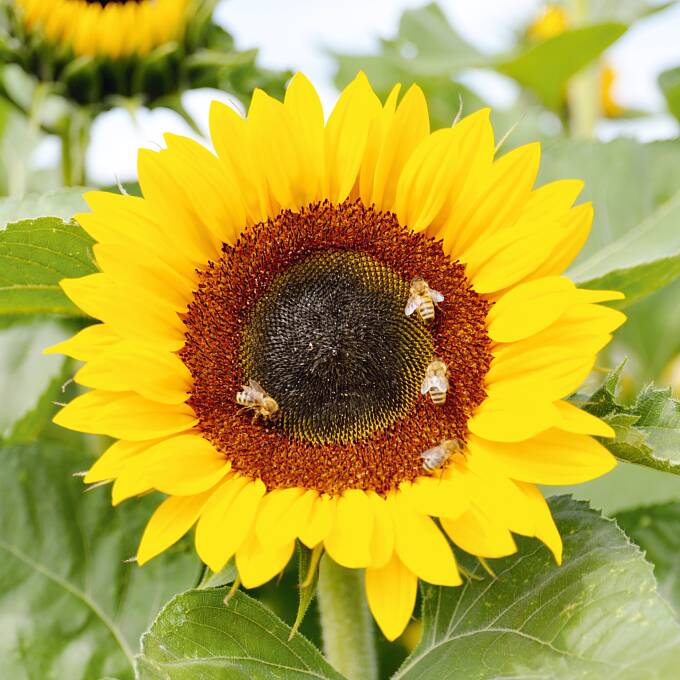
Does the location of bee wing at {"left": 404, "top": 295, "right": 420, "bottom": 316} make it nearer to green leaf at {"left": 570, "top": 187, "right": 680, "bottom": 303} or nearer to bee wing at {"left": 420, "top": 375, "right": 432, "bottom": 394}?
bee wing at {"left": 420, "top": 375, "right": 432, "bottom": 394}

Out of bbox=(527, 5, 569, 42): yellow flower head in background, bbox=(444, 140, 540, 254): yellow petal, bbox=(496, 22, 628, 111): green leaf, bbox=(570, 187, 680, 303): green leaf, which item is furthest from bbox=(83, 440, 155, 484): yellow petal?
bbox=(527, 5, 569, 42): yellow flower head in background

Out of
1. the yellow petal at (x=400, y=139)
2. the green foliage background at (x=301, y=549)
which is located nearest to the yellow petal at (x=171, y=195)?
the green foliage background at (x=301, y=549)

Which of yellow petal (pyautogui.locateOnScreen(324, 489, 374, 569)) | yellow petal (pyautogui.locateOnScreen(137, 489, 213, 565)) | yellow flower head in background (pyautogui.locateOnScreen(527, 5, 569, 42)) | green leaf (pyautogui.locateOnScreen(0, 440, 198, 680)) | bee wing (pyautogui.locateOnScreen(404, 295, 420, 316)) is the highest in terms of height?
bee wing (pyautogui.locateOnScreen(404, 295, 420, 316))

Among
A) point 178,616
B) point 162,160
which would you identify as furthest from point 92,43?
point 178,616

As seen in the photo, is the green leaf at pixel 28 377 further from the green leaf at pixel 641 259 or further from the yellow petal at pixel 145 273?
the green leaf at pixel 641 259

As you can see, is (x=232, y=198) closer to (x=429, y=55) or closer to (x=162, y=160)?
(x=162, y=160)

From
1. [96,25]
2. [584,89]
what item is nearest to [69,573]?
[96,25]
